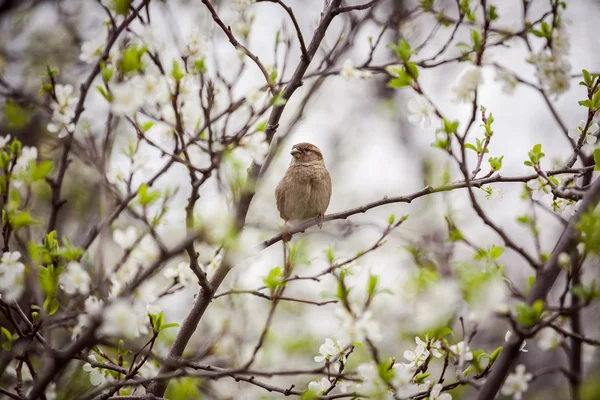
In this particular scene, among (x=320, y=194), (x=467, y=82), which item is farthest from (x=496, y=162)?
(x=320, y=194)

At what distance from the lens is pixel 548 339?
208 cm

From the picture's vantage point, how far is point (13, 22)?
236 inches

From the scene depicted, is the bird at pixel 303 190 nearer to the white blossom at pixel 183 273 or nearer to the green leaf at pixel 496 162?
the white blossom at pixel 183 273

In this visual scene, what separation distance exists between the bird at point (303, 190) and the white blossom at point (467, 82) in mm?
3122

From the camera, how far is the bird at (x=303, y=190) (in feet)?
17.6

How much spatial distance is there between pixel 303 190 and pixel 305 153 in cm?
58

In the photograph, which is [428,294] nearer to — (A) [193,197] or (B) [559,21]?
(A) [193,197]

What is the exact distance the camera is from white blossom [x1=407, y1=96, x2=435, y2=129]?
2.39m

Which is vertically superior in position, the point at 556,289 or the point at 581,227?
the point at 556,289

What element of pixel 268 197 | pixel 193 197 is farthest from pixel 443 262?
pixel 268 197

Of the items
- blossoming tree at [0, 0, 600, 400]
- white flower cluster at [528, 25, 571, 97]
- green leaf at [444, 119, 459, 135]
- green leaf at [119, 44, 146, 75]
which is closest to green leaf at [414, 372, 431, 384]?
blossoming tree at [0, 0, 600, 400]

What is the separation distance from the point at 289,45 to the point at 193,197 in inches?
65.1

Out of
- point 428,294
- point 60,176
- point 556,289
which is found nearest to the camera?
point 428,294

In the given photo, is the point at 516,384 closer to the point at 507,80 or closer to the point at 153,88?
the point at 507,80
